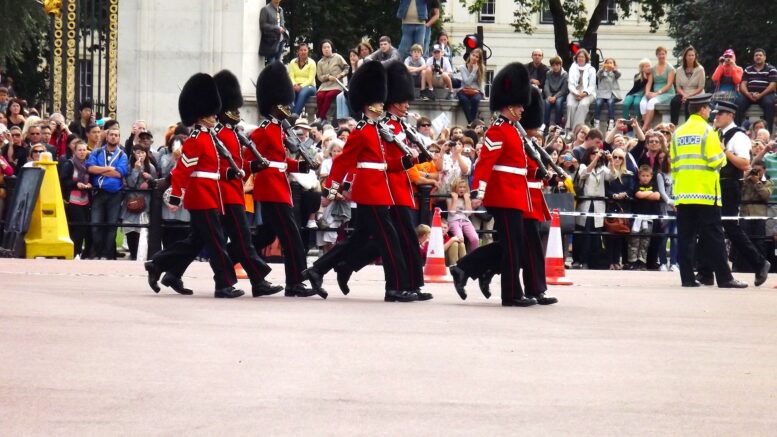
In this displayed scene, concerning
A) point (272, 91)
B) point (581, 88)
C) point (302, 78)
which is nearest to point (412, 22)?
point (302, 78)

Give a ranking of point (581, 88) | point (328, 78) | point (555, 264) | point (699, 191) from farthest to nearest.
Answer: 1. point (328, 78)
2. point (581, 88)
3. point (555, 264)
4. point (699, 191)

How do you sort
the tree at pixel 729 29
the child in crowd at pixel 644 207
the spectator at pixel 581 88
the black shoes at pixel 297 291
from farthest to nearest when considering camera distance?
the tree at pixel 729 29 → the spectator at pixel 581 88 → the child in crowd at pixel 644 207 → the black shoes at pixel 297 291

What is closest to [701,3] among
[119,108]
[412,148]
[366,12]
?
[366,12]

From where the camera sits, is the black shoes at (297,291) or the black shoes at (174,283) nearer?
the black shoes at (174,283)

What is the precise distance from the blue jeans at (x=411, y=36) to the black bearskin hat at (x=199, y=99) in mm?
11858

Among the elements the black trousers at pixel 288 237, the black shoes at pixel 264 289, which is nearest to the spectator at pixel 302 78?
the black trousers at pixel 288 237

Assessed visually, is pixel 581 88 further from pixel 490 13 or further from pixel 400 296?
pixel 490 13

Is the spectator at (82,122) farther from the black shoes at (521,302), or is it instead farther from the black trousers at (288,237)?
the black shoes at (521,302)

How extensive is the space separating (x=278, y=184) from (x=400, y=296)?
1409mm

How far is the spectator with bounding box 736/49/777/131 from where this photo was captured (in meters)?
24.8

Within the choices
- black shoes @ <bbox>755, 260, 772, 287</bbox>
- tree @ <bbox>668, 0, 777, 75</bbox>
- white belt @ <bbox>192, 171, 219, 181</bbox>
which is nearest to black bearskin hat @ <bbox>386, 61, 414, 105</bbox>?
white belt @ <bbox>192, 171, 219, 181</bbox>

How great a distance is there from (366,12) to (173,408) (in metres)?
41.0

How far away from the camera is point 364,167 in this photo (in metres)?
14.6

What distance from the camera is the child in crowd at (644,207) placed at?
21.2 metres
